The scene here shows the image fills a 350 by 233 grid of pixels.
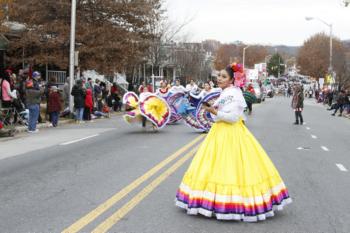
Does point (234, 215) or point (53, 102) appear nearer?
point (234, 215)

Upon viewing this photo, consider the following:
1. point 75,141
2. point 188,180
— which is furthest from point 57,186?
point 75,141

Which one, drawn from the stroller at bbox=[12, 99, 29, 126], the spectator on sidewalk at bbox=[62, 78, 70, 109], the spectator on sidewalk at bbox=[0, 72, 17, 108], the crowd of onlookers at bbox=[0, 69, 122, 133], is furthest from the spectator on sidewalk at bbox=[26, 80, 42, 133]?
the spectator on sidewalk at bbox=[62, 78, 70, 109]

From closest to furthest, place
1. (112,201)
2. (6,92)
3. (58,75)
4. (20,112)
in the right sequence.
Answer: (112,201), (6,92), (20,112), (58,75)

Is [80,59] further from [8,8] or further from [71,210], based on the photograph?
[71,210]

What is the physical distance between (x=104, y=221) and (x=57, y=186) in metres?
2.63

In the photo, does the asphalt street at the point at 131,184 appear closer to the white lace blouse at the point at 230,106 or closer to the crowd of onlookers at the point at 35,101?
the white lace blouse at the point at 230,106

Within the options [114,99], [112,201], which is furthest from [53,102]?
[112,201]

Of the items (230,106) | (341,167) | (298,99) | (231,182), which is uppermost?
(230,106)

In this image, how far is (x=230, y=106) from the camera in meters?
7.03

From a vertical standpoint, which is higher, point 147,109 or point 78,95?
point 78,95

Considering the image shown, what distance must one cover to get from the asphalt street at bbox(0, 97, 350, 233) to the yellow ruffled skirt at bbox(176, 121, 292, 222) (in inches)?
7.2

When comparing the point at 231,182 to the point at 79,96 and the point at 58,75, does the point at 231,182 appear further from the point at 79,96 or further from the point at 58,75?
the point at 58,75

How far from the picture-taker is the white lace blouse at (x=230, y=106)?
6969 millimetres

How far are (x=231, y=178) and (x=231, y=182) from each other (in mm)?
53
